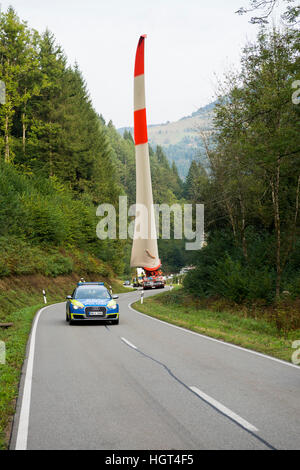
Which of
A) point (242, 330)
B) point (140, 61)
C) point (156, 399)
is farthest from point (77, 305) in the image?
point (140, 61)

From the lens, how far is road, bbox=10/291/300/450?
5.11 m

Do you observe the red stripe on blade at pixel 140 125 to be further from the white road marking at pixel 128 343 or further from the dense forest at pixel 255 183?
the white road marking at pixel 128 343

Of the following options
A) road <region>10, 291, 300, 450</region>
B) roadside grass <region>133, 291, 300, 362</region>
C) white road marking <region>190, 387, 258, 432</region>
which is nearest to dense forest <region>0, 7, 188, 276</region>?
roadside grass <region>133, 291, 300, 362</region>

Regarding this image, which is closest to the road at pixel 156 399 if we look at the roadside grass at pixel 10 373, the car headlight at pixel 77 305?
the roadside grass at pixel 10 373

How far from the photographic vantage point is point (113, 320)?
18.4 meters

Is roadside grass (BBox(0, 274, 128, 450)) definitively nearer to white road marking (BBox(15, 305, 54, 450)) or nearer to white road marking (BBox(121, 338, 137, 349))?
white road marking (BBox(15, 305, 54, 450))

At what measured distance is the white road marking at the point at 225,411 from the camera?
5.49 meters

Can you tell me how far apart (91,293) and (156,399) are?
41.4 feet

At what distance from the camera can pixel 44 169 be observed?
165ft

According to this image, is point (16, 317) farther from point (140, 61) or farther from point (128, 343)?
point (140, 61)

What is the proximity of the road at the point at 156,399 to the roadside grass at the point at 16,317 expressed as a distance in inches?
7.0

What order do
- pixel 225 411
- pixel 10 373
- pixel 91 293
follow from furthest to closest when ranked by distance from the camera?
pixel 91 293 → pixel 10 373 → pixel 225 411
